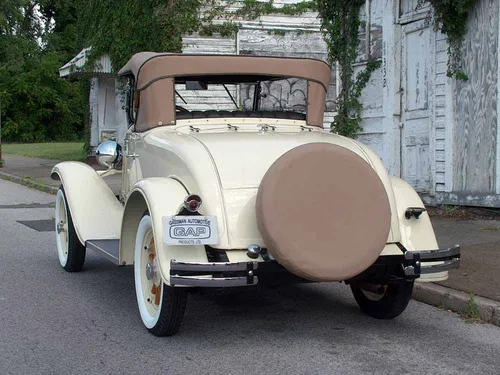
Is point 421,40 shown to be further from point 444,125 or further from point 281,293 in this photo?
point 281,293

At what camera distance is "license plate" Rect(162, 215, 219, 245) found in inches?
174

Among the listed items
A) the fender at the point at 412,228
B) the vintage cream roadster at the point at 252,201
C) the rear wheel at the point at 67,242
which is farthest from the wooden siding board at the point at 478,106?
the rear wheel at the point at 67,242

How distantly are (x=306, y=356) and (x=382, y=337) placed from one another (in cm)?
73

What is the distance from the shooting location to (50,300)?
6070 millimetres

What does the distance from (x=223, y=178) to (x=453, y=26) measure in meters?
5.99

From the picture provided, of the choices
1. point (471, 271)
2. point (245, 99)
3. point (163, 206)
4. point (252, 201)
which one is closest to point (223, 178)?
point (252, 201)

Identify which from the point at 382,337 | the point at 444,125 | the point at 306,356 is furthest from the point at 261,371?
the point at 444,125

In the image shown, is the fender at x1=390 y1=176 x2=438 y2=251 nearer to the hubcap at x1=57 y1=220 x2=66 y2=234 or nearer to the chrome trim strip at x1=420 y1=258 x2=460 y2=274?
the chrome trim strip at x1=420 y1=258 x2=460 y2=274

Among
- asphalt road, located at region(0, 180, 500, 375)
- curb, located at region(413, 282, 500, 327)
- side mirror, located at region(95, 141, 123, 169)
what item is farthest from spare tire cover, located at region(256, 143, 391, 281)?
side mirror, located at region(95, 141, 123, 169)

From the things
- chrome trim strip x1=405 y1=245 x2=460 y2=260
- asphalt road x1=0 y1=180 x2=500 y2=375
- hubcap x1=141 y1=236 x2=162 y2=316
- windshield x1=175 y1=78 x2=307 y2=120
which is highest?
windshield x1=175 y1=78 x2=307 y2=120

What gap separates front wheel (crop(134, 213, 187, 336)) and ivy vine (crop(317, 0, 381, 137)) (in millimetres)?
7289

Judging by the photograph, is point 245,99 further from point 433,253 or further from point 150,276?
point 433,253

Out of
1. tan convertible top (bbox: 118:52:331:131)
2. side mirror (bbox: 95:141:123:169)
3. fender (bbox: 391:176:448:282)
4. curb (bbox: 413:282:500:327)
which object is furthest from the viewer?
side mirror (bbox: 95:141:123:169)

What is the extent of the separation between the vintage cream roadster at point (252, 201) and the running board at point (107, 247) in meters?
0.02
